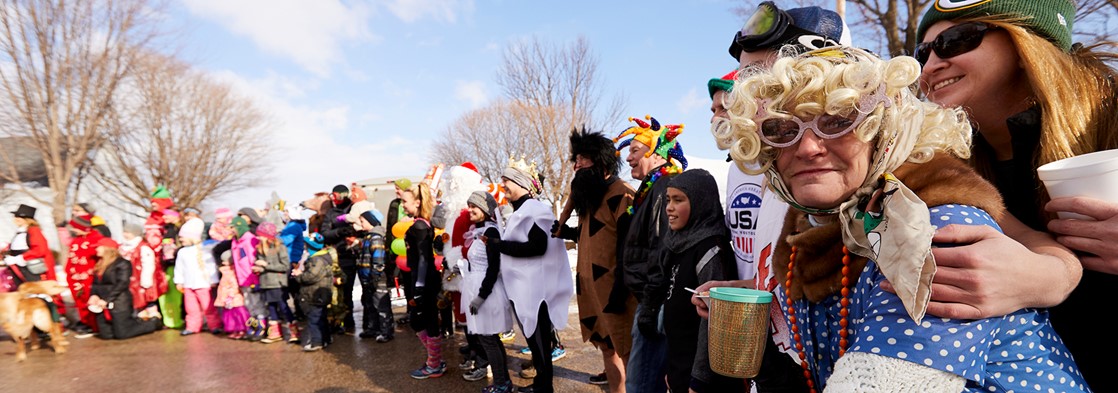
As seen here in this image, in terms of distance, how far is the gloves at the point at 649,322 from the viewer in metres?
2.94

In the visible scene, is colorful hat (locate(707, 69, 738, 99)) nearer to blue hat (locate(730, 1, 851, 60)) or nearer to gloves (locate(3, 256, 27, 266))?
blue hat (locate(730, 1, 851, 60))

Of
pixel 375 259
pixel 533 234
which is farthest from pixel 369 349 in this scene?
pixel 533 234

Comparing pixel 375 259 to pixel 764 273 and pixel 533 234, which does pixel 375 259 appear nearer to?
pixel 533 234

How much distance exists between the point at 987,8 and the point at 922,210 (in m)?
0.95

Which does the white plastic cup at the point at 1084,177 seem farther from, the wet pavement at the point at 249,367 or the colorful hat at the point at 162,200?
the colorful hat at the point at 162,200

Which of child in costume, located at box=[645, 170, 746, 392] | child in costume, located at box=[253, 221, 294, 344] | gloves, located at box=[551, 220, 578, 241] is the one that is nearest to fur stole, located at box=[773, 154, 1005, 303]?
child in costume, located at box=[645, 170, 746, 392]

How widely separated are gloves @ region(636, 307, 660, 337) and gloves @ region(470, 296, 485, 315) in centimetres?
189

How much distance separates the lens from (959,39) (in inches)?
61.1

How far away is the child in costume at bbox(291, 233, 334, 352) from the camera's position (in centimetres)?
644

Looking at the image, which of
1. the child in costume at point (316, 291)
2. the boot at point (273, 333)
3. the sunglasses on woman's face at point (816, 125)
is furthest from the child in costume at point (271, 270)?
the sunglasses on woman's face at point (816, 125)

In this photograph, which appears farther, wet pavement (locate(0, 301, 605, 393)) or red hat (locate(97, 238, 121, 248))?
red hat (locate(97, 238, 121, 248))

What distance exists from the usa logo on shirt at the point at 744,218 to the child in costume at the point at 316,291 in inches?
219

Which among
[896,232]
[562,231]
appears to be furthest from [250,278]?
[896,232]

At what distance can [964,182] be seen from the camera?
3.47 ft
